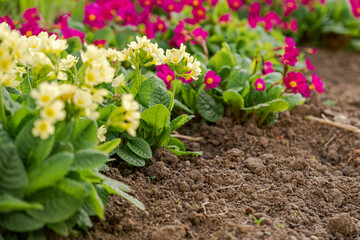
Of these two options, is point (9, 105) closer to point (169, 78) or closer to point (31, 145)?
point (31, 145)

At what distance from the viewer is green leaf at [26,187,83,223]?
4.46ft

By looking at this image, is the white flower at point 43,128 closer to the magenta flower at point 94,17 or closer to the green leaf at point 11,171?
the green leaf at point 11,171

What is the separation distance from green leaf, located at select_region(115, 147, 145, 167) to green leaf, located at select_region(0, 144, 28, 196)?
22.7 inches

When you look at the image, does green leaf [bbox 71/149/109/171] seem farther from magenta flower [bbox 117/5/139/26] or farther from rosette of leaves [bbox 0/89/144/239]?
magenta flower [bbox 117/5/139/26]

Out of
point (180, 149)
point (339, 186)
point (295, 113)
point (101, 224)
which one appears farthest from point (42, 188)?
point (295, 113)

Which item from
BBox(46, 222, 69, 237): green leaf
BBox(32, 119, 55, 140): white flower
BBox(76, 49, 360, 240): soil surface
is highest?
BBox(32, 119, 55, 140): white flower

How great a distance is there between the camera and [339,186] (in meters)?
2.12

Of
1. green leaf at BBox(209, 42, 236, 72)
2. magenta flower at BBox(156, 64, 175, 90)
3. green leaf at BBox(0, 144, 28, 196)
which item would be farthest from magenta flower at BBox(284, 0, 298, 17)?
green leaf at BBox(0, 144, 28, 196)

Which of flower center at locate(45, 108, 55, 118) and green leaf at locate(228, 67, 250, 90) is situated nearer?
flower center at locate(45, 108, 55, 118)

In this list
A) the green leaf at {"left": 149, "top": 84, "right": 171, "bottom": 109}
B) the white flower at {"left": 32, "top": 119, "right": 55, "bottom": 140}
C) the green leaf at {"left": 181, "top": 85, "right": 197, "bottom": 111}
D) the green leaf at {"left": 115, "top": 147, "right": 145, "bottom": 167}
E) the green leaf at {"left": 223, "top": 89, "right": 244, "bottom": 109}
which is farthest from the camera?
the green leaf at {"left": 181, "top": 85, "right": 197, "bottom": 111}

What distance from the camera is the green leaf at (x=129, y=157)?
1890 millimetres

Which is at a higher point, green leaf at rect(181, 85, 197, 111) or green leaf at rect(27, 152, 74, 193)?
green leaf at rect(27, 152, 74, 193)

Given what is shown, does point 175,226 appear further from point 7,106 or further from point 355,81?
point 355,81

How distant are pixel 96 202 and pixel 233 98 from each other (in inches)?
44.9
